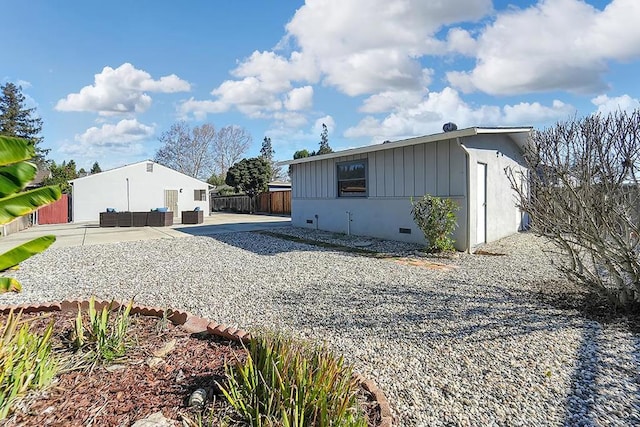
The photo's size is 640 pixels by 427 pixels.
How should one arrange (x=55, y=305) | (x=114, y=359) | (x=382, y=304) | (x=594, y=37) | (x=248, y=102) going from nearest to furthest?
(x=114, y=359) → (x=55, y=305) → (x=382, y=304) → (x=594, y=37) → (x=248, y=102)

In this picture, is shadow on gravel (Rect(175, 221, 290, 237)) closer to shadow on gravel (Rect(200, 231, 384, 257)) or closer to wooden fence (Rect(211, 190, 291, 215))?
shadow on gravel (Rect(200, 231, 384, 257))

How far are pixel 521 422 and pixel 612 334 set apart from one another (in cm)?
221

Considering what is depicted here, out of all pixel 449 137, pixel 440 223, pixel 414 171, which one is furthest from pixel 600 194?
pixel 414 171

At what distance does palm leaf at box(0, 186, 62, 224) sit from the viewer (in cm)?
274

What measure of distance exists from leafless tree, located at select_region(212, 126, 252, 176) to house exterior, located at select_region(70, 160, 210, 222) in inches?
569

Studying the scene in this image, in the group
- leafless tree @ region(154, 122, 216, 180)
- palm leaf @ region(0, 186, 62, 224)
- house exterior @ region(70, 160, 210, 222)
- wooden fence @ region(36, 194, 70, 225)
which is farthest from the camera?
leafless tree @ region(154, 122, 216, 180)

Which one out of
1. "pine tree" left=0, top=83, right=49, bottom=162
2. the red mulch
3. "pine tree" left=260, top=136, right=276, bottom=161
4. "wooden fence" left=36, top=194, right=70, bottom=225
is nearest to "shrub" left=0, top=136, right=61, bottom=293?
the red mulch

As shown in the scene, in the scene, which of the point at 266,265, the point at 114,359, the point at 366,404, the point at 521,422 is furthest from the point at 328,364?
the point at 266,265

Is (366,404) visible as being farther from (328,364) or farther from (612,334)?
(612,334)

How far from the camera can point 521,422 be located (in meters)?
2.34

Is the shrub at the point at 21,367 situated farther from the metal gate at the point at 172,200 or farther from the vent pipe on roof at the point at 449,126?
the metal gate at the point at 172,200

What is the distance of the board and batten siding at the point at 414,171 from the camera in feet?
29.7

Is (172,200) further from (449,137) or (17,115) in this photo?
(17,115)

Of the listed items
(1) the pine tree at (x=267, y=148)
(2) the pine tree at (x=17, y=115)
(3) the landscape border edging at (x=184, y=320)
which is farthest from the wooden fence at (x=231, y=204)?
(1) the pine tree at (x=267, y=148)
